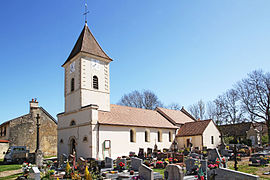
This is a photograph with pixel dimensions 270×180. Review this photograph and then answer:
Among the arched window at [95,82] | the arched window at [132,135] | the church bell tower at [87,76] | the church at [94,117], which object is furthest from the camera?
the arched window at [132,135]

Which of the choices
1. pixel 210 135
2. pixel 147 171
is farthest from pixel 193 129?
pixel 147 171

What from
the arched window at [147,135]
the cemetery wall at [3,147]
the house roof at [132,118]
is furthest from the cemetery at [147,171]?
the cemetery wall at [3,147]

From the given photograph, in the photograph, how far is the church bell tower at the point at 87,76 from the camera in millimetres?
24719

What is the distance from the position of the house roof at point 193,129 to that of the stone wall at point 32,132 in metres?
17.8

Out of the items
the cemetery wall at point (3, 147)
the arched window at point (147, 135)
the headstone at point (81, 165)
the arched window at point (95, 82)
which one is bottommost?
the cemetery wall at point (3, 147)

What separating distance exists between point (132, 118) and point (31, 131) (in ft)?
48.1

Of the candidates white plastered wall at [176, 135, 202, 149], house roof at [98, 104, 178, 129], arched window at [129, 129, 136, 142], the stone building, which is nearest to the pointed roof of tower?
house roof at [98, 104, 178, 129]

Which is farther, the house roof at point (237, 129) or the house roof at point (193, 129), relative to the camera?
the house roof at point (237, 129)

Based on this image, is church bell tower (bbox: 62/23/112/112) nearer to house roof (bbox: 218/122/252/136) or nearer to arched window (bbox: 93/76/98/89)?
arched window (bbox: 93/76/98/89)

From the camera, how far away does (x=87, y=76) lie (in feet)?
82.3

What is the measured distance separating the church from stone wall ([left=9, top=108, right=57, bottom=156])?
24.6 ft

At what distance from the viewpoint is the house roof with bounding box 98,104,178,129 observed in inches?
960

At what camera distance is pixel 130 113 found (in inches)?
1133

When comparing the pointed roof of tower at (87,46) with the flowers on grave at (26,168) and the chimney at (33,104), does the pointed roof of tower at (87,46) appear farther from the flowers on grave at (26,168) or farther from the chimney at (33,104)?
the flowers on grave at (26,168)
